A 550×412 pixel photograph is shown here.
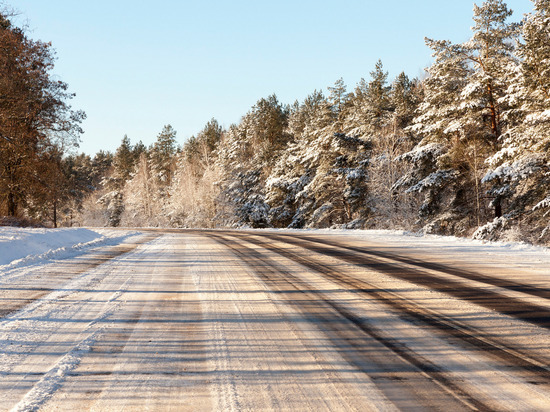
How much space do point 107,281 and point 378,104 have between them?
28.8 metres

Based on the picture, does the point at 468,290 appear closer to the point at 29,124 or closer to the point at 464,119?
the point at 464,119

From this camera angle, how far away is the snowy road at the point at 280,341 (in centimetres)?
257

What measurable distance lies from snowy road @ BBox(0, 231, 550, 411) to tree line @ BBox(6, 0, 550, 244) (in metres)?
11.2

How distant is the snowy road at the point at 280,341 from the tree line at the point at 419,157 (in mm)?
11227

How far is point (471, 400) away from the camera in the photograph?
2.48 meters

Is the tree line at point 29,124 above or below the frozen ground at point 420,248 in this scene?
above

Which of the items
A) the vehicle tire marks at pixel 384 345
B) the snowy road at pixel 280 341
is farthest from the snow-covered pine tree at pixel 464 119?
the vehicle tire marks at pixel 384 345

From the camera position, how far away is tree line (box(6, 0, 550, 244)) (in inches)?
586

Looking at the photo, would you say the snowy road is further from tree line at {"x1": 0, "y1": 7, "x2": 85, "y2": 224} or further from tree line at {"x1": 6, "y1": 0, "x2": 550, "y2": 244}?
tree line at {"x1": 0, "y1": 7, "x2": 85, "y2": 224}

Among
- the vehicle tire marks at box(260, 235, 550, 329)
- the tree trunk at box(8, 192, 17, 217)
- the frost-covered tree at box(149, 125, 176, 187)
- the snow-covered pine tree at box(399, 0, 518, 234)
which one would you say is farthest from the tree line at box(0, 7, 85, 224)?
the frost-covered tree at box(149, 125, 176, 187)

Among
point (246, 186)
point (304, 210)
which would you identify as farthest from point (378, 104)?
point (246, 186)

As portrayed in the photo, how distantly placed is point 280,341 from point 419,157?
19785 millimetres

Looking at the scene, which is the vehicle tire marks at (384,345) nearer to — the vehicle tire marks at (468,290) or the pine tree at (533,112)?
the vehicle tire marks at (468,290)

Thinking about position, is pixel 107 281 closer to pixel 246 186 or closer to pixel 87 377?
pixel 87 377
